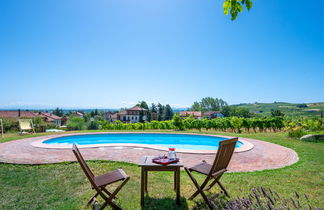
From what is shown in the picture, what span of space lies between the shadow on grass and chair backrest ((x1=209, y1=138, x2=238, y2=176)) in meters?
0.69

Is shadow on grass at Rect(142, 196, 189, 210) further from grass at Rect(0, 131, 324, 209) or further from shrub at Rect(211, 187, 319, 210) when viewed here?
shrub at Rect(211, 187, 319, 210)

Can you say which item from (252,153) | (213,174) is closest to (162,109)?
(252,153)

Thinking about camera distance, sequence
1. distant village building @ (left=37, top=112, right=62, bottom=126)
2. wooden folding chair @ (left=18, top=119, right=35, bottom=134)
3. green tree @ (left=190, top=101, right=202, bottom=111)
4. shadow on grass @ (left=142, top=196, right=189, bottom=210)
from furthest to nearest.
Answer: green tree @ (left=190, top=101, right=202, bottom=111) < distant village building @ (left=37, top=112, right=62, bottom=126) < wooden folding chair @ (left=18, top=119, right=35, bottom=134) < shadow on grass @ (left=142, top=196, right=189, bottom=210)

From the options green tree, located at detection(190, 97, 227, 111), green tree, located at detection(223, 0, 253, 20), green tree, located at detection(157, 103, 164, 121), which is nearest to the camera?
green tree, located at detection(223, 0, 253, 20)

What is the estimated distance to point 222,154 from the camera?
2916 millimetres

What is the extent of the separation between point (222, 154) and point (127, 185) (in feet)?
6.75

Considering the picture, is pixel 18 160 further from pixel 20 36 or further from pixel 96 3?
pixel 20 36

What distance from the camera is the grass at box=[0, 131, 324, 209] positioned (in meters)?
2.95

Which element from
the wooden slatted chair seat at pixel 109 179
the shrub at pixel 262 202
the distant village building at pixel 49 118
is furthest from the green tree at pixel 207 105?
Result: the shrub at pixel 262 202

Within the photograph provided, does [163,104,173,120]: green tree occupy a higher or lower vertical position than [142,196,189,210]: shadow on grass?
higher

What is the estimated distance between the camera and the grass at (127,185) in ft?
9.68

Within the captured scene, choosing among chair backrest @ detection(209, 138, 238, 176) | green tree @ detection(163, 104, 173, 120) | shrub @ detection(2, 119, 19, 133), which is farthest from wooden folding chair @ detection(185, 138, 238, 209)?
green tree @ detection(163, 104, 173, 120)

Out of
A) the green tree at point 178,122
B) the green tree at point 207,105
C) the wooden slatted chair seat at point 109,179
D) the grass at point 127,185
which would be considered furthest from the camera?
the green tree at point 207,105

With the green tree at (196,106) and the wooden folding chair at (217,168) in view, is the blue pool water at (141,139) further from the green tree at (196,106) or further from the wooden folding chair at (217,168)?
the green tree at (196,106)
